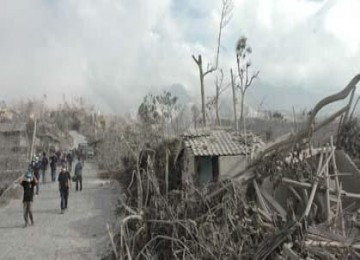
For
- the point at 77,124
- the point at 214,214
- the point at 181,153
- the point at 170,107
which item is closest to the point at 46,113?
the point at 77,124

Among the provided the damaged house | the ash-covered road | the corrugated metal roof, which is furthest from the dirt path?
the corrugated metal roof

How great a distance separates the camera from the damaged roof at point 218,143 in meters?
21.8

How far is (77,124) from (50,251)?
8472cm

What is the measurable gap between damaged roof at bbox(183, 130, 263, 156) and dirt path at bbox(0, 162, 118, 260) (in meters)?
4.21

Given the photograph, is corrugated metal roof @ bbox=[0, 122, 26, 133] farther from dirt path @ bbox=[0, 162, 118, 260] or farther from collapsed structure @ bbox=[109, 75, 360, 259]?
collapsed structure @ bbox=[109, 75, 360, 259]

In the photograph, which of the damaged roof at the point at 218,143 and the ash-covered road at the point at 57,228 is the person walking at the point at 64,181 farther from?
the damaged roof at the point at 218,143

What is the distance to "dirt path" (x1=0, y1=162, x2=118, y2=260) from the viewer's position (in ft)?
51.0

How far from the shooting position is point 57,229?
18.4 m

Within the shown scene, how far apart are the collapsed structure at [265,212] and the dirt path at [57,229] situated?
4767 mm

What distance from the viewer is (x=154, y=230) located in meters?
10.6

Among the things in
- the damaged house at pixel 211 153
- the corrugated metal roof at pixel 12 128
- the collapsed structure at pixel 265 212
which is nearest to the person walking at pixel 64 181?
the damaged house at pixel 211 153

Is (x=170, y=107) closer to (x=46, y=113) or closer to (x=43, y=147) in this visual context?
(x=43, y=147)

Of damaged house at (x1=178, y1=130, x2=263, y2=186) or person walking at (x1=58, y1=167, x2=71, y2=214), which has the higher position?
damaged house at (x1=178, y1=130, x2=263, y2=186)

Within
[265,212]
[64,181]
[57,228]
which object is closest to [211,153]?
[64,181]
